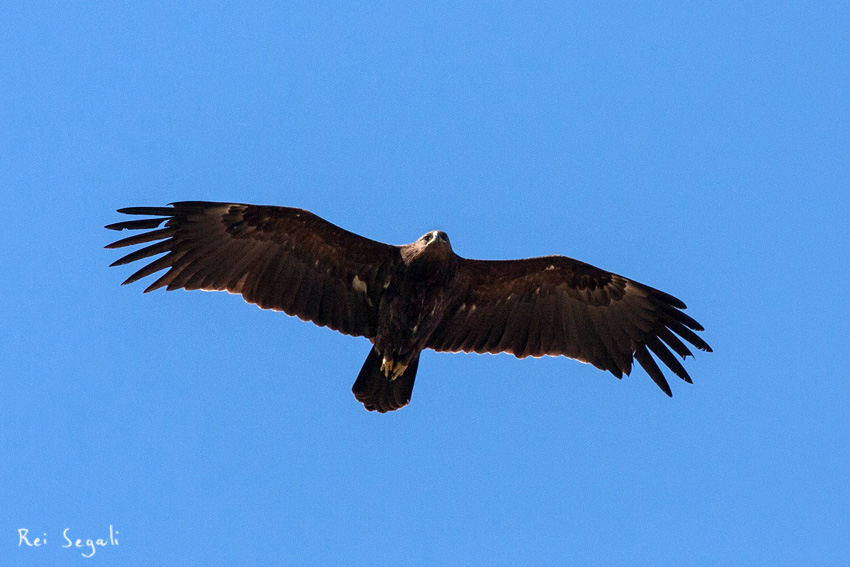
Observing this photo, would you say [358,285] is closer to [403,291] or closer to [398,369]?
[403,291]

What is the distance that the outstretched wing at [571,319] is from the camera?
1386 centimetres

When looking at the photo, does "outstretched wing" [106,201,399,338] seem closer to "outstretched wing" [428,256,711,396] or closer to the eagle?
the eagle

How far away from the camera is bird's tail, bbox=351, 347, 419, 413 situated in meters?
13.1

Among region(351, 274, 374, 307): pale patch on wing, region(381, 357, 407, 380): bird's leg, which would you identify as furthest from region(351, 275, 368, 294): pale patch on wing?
region(381, 357, 407, 380): bird's leg

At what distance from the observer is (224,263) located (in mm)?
13375

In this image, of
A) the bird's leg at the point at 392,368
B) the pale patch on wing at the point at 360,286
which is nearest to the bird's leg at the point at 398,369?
the bird's leg at the point at 392,368

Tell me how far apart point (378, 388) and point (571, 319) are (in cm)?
286

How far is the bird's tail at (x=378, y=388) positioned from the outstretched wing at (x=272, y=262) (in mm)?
452

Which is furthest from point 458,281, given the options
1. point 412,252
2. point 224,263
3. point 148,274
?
point 148,274

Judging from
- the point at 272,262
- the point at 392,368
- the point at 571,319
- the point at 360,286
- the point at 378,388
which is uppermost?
the point at 272,262

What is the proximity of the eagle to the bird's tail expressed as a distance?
0.01 m

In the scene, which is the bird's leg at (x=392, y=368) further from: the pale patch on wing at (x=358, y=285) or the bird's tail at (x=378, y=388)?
the pale patch on wing at (x=358, y=285)

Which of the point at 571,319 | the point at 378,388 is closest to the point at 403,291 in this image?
the point at 378,388

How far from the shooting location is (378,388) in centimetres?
1315
